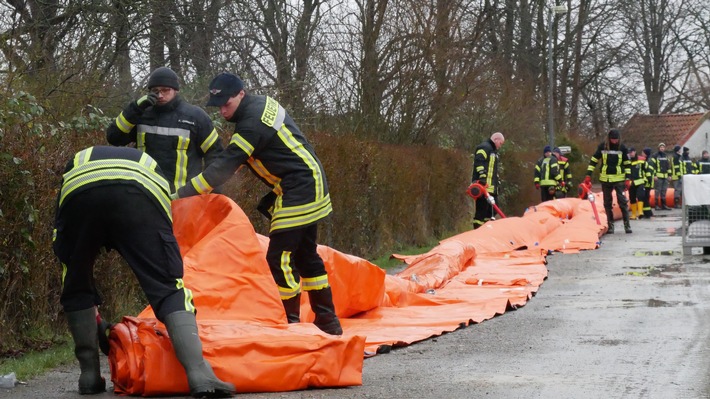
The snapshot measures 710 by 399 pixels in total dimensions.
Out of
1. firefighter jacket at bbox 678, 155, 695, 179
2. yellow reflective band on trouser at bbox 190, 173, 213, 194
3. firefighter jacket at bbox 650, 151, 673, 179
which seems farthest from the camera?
firefighter jacket at bbox 678, 155, 695, 179

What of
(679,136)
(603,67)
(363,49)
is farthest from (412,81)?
(679,136)

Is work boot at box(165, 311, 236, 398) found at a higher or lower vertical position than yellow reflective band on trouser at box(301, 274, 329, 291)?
lower

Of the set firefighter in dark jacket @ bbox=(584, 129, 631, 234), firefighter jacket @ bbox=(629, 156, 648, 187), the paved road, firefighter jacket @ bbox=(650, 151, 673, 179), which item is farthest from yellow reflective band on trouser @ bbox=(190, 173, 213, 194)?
firefighter jacket @ bbox=(650, 151, 673, 179)

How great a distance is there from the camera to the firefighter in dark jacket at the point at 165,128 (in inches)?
315

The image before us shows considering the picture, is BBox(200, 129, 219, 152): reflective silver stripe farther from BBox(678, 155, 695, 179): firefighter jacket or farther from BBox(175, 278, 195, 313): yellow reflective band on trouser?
BBox(678, 155, 695, 179): firefighter jacket

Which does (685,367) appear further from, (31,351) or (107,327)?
(31,351)

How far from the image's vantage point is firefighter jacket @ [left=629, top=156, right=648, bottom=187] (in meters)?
28.3

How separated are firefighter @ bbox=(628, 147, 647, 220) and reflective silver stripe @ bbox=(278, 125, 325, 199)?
2143 centimetres

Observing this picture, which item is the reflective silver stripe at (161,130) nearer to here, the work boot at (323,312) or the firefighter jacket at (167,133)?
the firefighter jacket at (167,133)

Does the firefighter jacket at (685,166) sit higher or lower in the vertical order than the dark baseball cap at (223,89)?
lower

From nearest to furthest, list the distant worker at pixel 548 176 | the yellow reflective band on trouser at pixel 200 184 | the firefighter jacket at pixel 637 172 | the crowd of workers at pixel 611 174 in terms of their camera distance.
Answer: the yellow reflective band on trouser at pixel 200 184 → the crowd of workers at pixel 611 174 → the distant worker at pixel 548 176 → the firefighter jacket at pixel 637 172

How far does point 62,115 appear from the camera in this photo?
10.3 meters

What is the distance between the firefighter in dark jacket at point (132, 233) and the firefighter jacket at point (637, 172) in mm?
23045


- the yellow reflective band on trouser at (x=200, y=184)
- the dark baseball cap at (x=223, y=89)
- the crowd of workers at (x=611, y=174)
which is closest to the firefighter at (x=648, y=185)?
the crowd of workers at (x=611, y=174)
